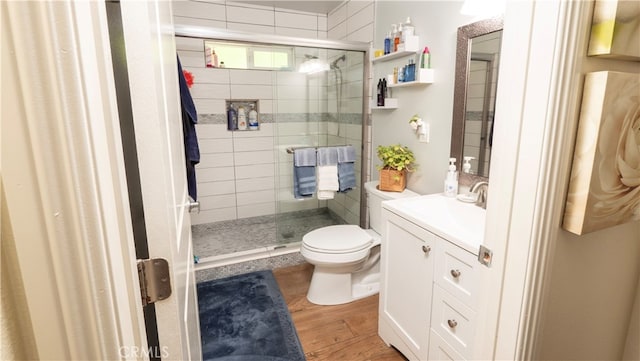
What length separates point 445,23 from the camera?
188cm

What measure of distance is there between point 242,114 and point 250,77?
1.24ft

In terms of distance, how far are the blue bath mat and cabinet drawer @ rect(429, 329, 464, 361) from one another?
26.3 inches

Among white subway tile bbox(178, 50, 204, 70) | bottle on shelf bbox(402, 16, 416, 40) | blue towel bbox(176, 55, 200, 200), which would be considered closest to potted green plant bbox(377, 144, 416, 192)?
bottle on shelf bbox(402, 16, 416, 40)

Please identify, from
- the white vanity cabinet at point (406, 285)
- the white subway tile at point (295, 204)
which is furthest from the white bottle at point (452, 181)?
the white subway tile at point (295, 204)

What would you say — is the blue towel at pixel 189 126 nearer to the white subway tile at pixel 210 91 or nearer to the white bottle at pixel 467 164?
the white bottle at pixel 467 164

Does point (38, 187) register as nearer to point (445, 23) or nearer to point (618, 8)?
point (618, 8)

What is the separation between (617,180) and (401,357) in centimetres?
139

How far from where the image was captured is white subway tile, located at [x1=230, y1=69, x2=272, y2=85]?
3238 millimetres

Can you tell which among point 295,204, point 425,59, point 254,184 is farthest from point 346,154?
point 254,184

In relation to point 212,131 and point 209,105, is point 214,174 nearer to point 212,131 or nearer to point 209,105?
point 212,131

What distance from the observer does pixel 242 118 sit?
3369 mm

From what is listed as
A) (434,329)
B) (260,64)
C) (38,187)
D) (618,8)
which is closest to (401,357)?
(434,329)

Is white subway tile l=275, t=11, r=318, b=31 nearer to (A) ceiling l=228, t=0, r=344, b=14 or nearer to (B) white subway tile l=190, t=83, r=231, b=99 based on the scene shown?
(A) ceiling l=228, t=0, r=344, b=14

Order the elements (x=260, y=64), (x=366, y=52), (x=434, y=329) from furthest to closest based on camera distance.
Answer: (x=260, y=64) < (x=366, y=52) < (x=434, y=329)
